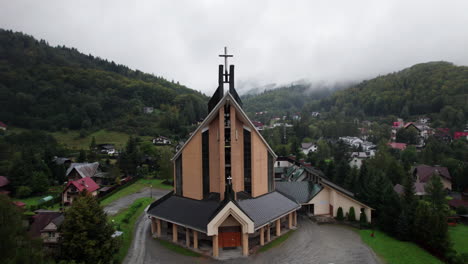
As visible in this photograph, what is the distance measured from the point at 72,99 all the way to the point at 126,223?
103 meters

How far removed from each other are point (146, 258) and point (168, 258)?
1.67 m

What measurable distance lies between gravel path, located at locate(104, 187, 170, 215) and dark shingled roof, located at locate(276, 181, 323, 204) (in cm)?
1949

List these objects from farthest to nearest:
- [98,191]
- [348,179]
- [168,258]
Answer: [98,191] < [348,179] < [168,258]

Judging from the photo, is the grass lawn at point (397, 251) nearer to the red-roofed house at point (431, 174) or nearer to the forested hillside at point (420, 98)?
the red-roofed house at point (431, 174)

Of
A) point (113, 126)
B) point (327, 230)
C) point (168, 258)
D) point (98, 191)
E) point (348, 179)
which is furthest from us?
point (113, 126)

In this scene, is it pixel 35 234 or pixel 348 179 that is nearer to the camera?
pixel 35 234

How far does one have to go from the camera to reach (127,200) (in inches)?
1453

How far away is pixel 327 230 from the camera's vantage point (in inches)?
984

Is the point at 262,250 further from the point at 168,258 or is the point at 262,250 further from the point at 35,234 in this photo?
the point at 35,234

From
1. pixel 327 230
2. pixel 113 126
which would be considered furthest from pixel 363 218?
pixel 113 126

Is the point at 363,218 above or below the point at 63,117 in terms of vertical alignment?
below

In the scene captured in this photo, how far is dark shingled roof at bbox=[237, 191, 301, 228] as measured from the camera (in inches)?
841

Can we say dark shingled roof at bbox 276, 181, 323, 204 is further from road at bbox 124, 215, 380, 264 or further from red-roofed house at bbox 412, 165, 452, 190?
red-roofed house at bbox 412, 165, 452, 190

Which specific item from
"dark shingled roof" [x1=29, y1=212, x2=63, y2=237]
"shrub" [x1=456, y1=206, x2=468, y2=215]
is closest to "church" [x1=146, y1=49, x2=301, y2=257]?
"dark shingled roof" [x1=29, y1=212, x2=63, y2=237]
